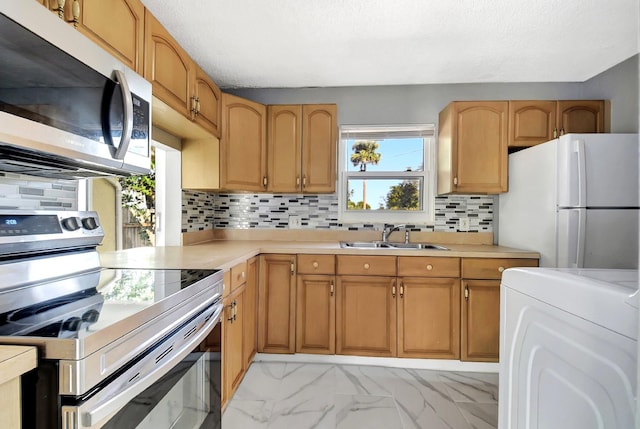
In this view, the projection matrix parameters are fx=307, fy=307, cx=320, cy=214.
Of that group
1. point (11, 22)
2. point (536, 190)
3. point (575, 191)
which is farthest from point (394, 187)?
point (11, 22)

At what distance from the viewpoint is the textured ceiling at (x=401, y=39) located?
5.70 ft

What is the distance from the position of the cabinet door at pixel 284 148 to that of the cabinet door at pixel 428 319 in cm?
121

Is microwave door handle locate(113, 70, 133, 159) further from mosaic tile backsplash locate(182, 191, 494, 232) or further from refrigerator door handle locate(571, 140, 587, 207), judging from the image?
refrigerator door handle locate(571, 140, 587, 207)

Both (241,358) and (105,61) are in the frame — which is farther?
(241,358)

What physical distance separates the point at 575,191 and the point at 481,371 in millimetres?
1389

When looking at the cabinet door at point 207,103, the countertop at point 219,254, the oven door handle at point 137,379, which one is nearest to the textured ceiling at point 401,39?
the cabinet door at point 207,103

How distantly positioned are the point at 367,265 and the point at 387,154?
1163 mm

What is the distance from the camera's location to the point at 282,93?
9.27 ft

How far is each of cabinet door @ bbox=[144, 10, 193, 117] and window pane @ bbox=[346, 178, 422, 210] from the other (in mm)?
1572

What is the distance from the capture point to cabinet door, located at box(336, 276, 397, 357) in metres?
→ 2.26

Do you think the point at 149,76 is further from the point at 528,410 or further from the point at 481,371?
the point at 481,371

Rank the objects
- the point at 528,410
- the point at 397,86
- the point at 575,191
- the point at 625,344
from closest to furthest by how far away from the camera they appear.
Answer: the point at 625,344 → the point at 528,410 → the point at 575,191 → the point at 397,86

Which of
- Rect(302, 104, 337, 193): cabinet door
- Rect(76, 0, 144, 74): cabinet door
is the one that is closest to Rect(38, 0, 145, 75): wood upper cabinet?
Rect(76, 0, 144, 74): cabinet door

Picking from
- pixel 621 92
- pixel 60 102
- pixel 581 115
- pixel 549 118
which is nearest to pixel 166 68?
pixel 60 102
